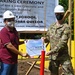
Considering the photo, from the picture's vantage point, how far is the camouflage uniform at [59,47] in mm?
7660

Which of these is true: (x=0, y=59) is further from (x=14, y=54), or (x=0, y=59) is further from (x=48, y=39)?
(x=48, y=39)

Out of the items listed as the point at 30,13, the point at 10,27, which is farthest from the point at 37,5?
the point at 10,27

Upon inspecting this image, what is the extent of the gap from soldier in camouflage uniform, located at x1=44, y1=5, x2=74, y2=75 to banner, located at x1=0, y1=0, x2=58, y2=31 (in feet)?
2.92

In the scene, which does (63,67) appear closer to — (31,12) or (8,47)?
(8,47)

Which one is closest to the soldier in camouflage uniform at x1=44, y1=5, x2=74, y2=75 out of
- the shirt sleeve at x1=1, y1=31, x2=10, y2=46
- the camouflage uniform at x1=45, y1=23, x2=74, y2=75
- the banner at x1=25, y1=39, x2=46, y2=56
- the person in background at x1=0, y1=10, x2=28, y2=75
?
the camouflage uniform at x1=45, y1=23, x2=74, y2=75

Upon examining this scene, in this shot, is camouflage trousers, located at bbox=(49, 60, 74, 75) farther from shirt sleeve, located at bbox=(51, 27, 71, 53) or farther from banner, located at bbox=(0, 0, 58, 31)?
banner, located at bbox=(0, 0, 58, 31)

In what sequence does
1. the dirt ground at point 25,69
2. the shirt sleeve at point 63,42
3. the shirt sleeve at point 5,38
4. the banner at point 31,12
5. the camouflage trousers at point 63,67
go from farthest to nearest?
1. the dirt ground at point 25,69
2. the banner at point 31,12
3. the camouflage trousers at point 63,67
4. the shirt sleeve at point 63,42
5. the shirt sleeve at point 5,38

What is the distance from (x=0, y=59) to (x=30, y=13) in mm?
1822

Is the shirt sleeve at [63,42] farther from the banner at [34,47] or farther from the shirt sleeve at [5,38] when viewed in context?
the shirt sleeve at [5,38]

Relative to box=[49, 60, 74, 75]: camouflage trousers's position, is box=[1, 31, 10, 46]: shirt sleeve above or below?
above

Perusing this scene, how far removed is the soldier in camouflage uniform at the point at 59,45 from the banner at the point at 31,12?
2.92ft

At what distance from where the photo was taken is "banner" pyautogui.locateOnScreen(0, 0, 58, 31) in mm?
8711

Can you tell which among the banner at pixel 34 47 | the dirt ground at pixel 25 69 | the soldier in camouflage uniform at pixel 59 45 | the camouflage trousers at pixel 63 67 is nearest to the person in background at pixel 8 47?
the banner at pixel 34 47

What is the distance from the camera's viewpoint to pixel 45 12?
28.2 feet
